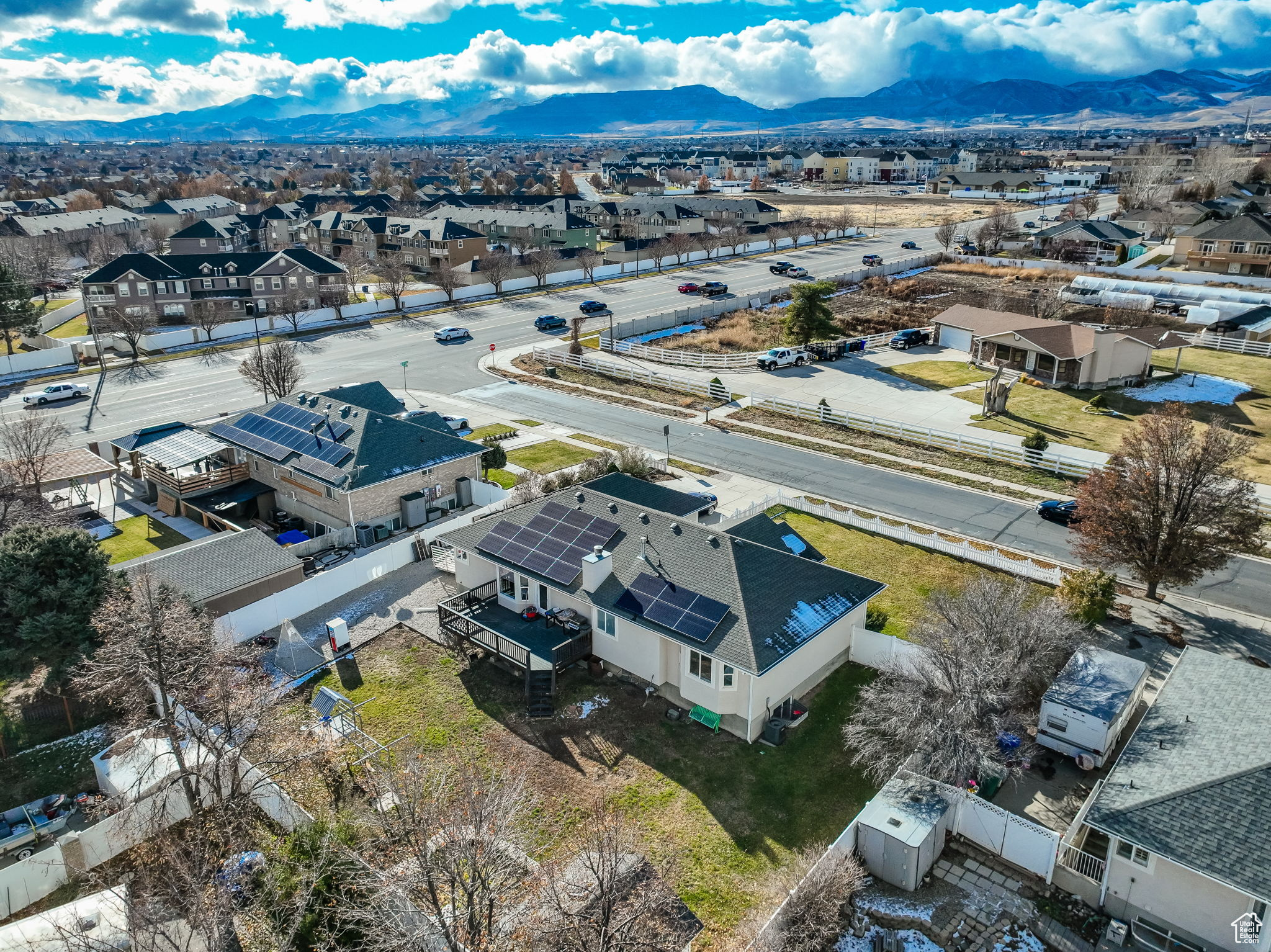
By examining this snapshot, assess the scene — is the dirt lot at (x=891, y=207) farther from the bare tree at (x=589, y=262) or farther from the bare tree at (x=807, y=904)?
the bare tree at (x=807, y=904)

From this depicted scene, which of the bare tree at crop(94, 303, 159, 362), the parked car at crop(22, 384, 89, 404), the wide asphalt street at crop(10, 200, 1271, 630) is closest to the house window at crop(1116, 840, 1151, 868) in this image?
the wide asphalt street at crop(10, 200, 1271, 630)

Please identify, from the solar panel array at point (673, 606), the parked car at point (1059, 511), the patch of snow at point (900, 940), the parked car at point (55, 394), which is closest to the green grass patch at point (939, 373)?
the parked car at point (1059, 511)

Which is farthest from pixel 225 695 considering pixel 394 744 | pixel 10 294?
pixel 10 294

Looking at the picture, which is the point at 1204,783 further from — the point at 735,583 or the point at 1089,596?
the point at 735,583

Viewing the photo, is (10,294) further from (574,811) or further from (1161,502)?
(1161,502)

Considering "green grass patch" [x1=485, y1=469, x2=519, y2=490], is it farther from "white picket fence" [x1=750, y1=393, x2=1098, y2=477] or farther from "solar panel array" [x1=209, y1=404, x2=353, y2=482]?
"white picket fence" [x1=750, y1=393, x2=1098, y2=477]

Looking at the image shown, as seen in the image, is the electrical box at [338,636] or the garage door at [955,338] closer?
the electrical box at [338,636]
